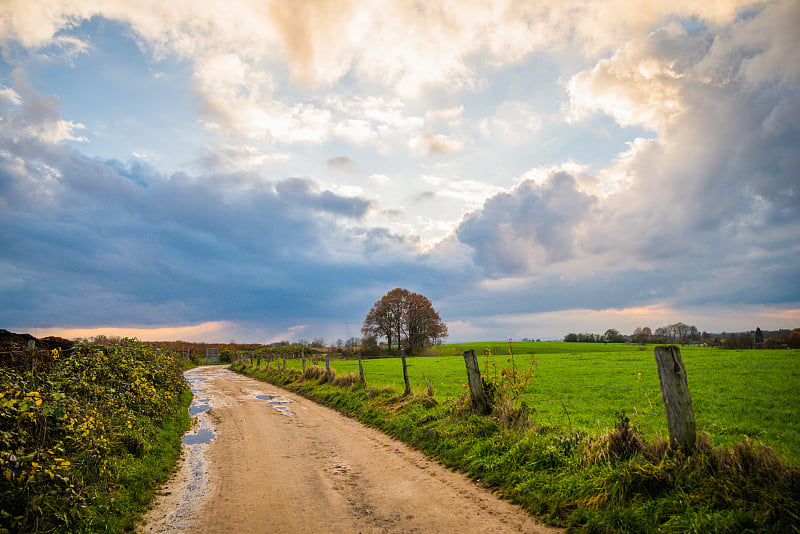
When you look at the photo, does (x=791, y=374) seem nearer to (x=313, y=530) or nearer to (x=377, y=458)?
(x=377, y=458)

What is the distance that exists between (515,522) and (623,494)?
1.56 metres

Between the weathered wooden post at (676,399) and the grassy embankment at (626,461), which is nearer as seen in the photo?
the grassy embankment at (626,461)

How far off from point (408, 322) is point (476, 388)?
6627cm

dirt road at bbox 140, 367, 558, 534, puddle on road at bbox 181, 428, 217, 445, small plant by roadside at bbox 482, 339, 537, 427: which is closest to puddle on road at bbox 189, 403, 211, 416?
puddle on road at bbox 181, 428, 217, 445

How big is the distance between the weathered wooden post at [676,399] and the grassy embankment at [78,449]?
327 inches

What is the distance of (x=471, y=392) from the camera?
11078mm

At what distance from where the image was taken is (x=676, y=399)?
19.9ft

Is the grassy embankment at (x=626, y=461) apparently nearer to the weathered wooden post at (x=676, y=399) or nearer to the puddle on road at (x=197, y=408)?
the weathered wooden post at (x=676, y=399)

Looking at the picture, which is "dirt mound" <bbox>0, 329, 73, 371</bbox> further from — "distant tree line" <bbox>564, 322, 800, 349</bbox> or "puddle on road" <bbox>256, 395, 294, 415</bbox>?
"distant tree line" <bbox>564, 322, 800, 349</bbox>

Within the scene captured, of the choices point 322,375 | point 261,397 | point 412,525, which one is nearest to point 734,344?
point 322,375

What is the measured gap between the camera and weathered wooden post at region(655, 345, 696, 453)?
5.96 m

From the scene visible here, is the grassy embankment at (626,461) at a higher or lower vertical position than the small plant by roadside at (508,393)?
lower

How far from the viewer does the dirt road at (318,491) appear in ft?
19.5

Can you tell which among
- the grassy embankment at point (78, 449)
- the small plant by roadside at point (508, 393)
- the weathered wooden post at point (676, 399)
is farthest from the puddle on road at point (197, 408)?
the weathered wooden post at point (676, 399)
